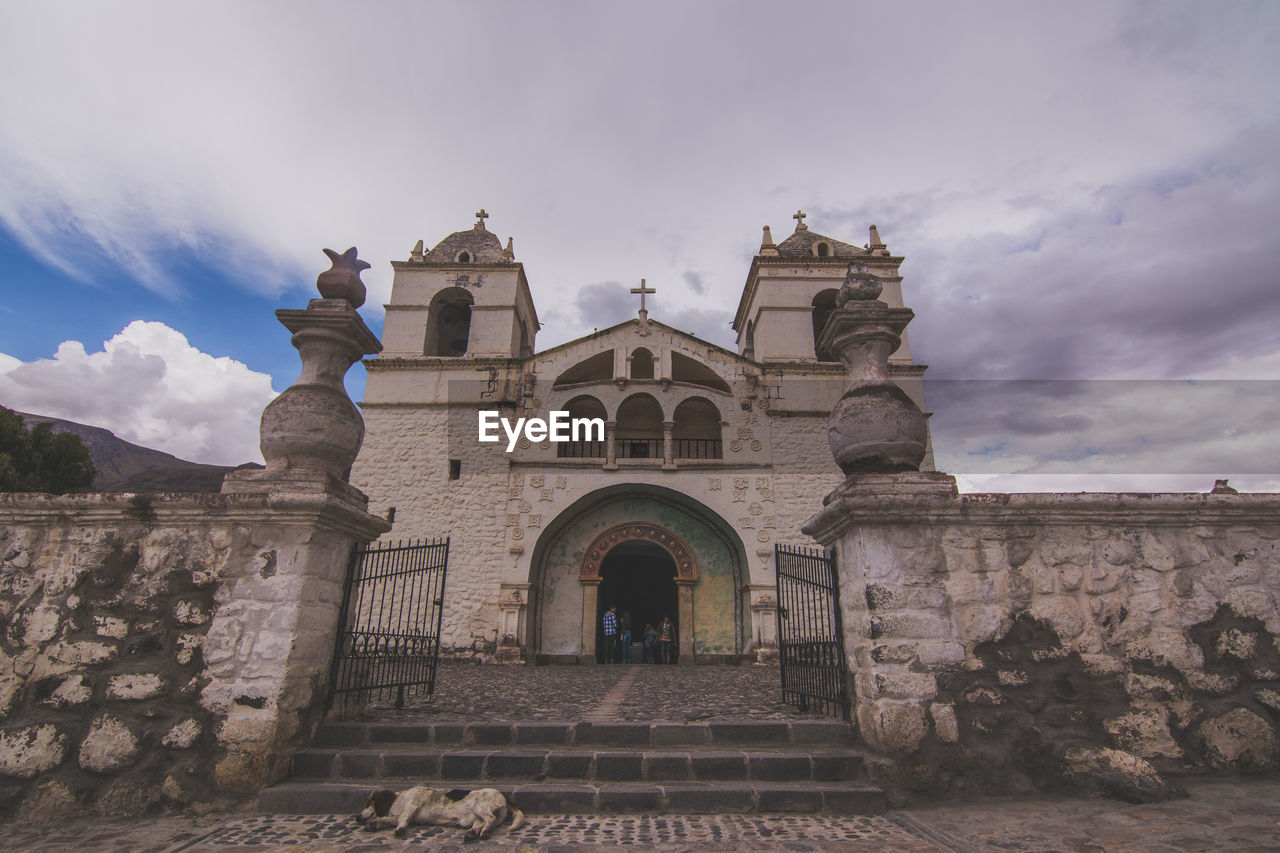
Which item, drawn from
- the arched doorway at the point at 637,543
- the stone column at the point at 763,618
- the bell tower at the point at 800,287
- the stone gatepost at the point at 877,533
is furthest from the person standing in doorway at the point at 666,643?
the stone gatepost at the point at 877,533

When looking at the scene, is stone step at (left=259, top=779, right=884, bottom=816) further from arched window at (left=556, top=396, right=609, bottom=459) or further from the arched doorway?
arched window at (left=556, top=396, right=609, bottom=459)

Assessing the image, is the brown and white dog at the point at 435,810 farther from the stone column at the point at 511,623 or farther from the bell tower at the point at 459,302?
the bell tower at the point at 459,302

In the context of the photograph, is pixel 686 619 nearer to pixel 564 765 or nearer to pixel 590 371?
pixel 590 371

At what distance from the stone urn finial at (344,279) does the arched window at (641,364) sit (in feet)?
35.8

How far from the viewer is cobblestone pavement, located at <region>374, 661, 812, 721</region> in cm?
514

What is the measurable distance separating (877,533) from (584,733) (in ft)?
7.76

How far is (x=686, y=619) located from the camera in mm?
14234

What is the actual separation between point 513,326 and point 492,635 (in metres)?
7.95

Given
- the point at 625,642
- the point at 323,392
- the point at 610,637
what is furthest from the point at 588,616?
the point at 323,392

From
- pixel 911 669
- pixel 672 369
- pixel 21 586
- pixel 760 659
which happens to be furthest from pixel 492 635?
pixel 911 669

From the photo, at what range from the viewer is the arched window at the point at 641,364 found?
16.1m

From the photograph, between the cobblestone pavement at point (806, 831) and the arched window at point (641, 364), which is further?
the arched window at point (641, 364)

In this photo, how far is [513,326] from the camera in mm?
16844

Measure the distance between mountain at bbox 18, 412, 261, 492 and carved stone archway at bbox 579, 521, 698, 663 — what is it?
34.0m
